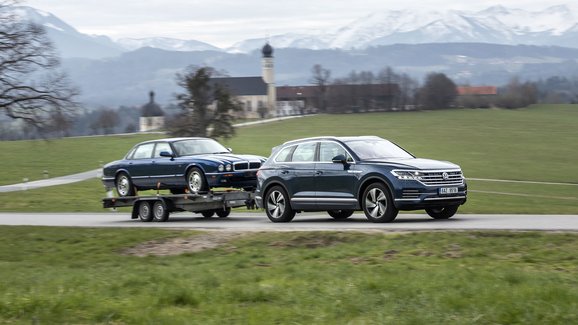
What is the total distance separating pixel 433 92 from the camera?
502ft

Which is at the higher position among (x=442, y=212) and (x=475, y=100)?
(x=475, y=100)

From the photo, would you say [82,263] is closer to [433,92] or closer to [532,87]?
[433,92]

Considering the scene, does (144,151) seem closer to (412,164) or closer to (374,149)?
(374,149)

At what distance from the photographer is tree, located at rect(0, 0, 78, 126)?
151 ft

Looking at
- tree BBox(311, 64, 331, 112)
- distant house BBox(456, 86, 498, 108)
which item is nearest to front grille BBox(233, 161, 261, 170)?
distant house BBox(456, 86, 498, 108)

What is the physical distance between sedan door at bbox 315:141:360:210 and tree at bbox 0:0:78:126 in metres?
30.2

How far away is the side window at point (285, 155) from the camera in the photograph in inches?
781

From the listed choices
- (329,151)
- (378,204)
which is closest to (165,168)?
(329,151)

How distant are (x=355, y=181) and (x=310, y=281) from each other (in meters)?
7.95

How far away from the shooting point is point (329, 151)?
19.0 meters

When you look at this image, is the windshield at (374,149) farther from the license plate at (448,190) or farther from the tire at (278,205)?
the tire at (278,205)

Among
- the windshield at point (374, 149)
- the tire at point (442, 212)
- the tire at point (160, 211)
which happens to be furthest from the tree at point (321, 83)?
the tire at point (442, 212)

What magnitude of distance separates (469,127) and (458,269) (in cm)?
11429

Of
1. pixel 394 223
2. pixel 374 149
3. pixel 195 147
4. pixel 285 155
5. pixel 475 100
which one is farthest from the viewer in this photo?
pixel 475 100
